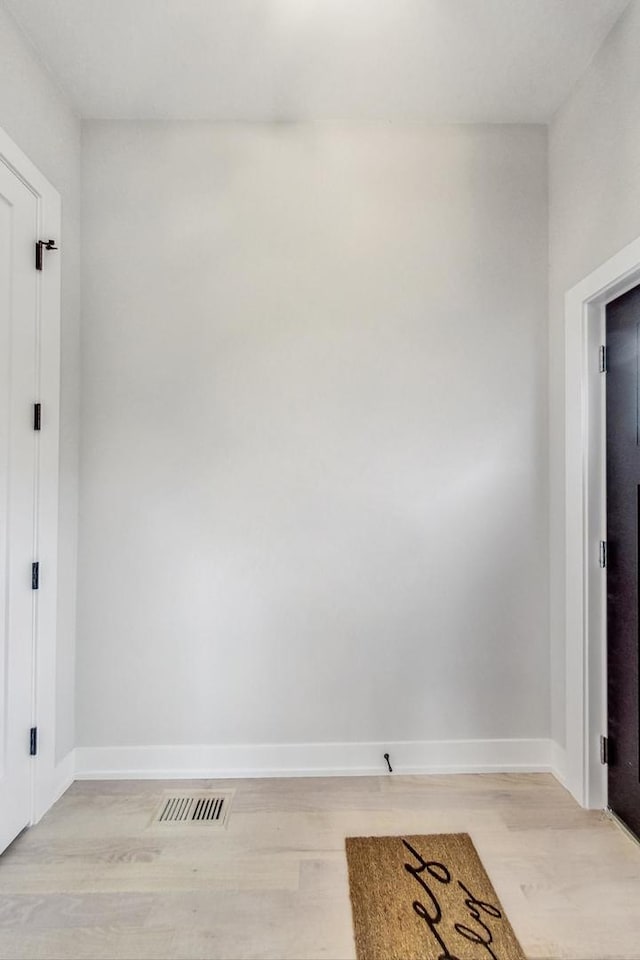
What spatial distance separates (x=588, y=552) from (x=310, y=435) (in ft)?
4.01

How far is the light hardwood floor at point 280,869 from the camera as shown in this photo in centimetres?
144

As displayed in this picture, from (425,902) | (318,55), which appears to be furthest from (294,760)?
(318,55)

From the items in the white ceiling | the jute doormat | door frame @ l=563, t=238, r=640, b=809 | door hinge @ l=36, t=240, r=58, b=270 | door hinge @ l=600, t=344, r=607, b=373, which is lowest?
the jute doormat

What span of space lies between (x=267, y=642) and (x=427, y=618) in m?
0.71

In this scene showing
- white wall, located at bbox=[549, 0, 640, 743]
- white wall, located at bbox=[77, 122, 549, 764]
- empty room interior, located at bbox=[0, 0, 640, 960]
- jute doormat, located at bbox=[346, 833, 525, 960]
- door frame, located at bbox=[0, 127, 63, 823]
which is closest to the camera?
jute doormat, located at bbox=[346, 833, 525, 960]

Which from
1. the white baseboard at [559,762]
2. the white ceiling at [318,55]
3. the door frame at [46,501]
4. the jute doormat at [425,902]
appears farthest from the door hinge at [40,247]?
the white baseboard at [559,762]

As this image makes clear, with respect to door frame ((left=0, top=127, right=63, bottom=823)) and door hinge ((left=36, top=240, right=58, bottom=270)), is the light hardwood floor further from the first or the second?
door hinge ((left=36, top=240, right=58, bottom=270))

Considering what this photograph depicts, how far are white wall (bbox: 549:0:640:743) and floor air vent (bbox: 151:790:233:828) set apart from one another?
143 centimetres

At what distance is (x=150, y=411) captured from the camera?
2.29 metres

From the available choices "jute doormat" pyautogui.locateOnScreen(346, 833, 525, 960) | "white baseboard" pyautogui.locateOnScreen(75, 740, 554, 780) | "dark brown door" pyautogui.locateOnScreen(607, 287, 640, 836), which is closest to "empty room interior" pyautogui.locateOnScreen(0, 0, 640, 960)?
"white baseboard" pyautogui.locateOnScreen(75, 740, 554, 780)

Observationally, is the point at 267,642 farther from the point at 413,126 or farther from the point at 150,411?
the point at 413,126

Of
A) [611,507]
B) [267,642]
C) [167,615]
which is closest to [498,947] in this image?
[267,642]

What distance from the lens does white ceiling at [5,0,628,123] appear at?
1.77 meters

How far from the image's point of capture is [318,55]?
6.33 ft
